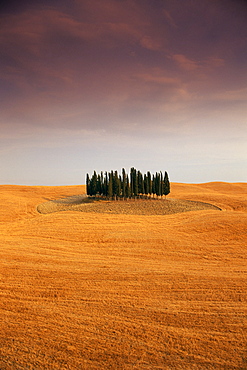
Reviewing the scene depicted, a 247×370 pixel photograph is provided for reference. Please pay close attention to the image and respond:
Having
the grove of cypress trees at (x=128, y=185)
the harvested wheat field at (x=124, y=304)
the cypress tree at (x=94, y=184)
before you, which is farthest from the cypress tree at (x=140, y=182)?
the harvested wheat field at (x=124, y=304)

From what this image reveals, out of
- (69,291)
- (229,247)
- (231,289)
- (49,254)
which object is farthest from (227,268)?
(49,254)

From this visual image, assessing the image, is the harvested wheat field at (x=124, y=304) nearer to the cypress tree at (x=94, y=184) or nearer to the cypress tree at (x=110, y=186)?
the cypress tree at (x=110, y=186)

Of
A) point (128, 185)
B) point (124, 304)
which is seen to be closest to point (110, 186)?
point (128, 185)

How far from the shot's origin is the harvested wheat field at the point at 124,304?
7.33m

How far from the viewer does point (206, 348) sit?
760 cm

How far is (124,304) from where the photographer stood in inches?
405

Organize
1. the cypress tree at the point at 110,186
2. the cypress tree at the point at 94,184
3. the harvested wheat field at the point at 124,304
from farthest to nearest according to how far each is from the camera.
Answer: the cypress tree at the point at 94,184 → the cypress tree at the point at 110,186 → the harvested wheat field at the point at 124,304

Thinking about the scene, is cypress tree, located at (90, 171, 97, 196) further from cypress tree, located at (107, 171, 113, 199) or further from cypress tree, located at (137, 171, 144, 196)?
cypress tree, located at (137, 171, 144, 196)

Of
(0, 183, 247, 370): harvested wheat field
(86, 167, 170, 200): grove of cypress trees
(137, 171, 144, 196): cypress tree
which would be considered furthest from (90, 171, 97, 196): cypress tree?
(0, 183, 247, 370): harvested wheat field

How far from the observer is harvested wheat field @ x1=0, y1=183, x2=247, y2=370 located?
7.33 m

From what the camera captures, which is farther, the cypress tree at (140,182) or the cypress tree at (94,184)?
the cypress tree at (94,184)

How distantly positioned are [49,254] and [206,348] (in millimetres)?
13890

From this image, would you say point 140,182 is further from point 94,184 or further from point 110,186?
point 94,184

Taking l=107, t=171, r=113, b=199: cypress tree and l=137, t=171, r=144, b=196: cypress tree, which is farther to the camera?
l=137, t=171, r=144, b=196: cypress tree
